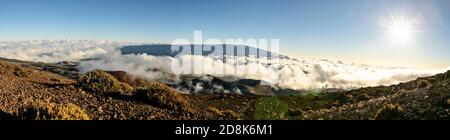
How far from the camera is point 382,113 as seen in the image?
17.4 metres
